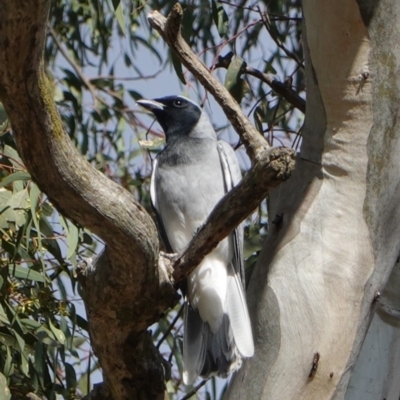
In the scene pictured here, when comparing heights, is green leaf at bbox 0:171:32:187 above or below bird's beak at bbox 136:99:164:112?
below

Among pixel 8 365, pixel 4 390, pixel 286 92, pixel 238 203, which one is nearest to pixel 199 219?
pixel 286 92

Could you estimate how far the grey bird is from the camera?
292 centimetres

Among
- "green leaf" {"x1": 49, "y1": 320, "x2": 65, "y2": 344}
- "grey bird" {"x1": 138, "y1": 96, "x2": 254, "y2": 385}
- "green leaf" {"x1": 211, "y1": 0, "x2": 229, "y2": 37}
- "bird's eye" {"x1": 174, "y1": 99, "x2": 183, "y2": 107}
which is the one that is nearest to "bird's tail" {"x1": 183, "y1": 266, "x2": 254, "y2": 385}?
"grey bird" {"x1": 138, "y1": 96, "x2": 254, "y2": 385}

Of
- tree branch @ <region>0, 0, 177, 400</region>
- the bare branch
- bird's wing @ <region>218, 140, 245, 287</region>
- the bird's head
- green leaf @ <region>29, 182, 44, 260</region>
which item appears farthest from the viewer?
the bird's head

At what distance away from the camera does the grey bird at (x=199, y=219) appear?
2920 mm

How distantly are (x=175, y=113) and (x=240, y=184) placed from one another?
68.8 inches

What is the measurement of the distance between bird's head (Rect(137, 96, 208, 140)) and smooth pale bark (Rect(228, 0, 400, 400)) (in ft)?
3.97

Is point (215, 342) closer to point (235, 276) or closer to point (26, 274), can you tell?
point (235, 276)

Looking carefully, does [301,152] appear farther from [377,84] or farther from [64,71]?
[64,71]

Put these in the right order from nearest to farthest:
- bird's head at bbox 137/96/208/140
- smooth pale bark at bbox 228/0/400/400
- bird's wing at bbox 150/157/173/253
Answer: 1. smooth pale bark at bbox 228/0/400/400
2. bird's wing at bbox 150/157/173/253
3. bird's head at bbox 137/96/208/140

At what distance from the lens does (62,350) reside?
2.94 meters

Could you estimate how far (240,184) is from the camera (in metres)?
1.94

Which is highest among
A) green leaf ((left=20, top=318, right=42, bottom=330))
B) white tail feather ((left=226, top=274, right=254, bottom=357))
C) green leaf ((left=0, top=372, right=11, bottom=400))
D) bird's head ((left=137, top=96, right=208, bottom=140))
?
bird's head ((left=137, top=96, right=208, bottom=140))

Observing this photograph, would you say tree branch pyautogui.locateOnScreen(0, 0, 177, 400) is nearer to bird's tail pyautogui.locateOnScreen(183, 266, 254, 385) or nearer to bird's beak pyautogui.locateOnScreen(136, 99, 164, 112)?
bird's tail pyautogui.locateOnScreen(183, 266, 254, 385)
